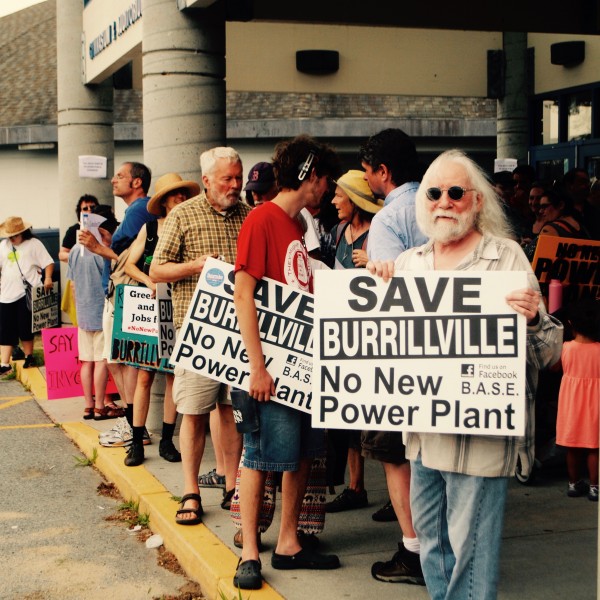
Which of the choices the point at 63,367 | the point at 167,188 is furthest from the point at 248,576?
the point at 63,367

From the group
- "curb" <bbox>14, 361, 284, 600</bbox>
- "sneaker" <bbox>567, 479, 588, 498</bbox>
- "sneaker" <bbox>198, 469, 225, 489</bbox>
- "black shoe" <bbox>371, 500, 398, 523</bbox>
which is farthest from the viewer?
"sneaker" <bbox>198, 469, 225, 489</bbox>

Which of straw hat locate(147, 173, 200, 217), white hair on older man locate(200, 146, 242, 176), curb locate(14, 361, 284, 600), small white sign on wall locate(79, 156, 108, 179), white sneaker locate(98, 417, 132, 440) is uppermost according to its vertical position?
small white sign on wall locate(79, 156, 108, 179)

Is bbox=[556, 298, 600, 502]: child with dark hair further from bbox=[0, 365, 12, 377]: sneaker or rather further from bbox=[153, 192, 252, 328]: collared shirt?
bbox=[0, 365, 12, 377]: sneaker

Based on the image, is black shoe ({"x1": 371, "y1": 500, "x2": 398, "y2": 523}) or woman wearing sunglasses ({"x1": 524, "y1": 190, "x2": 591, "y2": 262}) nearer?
black shoe ({"x1": 371, "y1": 500, "x2": 398, "y2": 523})

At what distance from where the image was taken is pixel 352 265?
603cm

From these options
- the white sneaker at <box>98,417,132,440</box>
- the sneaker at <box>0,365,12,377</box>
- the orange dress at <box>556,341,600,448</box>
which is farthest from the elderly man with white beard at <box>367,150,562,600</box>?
the sneaker at <box>0,365,12,377</box>

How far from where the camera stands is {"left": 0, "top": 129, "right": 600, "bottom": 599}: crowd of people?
3.86 meters

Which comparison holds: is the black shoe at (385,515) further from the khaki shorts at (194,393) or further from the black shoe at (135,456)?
the black shoe at (135,456)

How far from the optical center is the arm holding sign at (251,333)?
16.0 feet

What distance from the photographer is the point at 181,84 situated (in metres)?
8.18

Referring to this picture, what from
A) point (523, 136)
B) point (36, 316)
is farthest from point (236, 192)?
point (523, 136)

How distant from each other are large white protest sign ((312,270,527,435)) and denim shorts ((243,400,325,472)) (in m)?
0.81

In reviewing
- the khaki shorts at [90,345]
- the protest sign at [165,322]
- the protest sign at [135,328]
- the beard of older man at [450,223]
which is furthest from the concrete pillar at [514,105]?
the beard of older man at [450,223]

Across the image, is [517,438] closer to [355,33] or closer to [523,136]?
[355,33]
